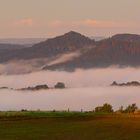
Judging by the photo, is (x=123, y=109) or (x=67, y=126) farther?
(x=123, y=109)

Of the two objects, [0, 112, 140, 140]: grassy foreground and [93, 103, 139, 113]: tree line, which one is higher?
[93, 103, 139, 113]: tree line

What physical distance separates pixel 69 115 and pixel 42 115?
525 centimetres

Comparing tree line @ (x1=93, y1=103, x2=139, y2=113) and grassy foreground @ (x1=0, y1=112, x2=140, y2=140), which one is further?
tree line @ (x1=93, y1=103, x2=139, y2=113)

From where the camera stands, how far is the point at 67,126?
9569 centimetres

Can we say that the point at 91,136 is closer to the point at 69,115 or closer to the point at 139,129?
the point at 139,129

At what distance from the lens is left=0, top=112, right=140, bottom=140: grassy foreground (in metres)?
82.4

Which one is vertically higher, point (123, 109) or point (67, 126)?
point (123, 109)

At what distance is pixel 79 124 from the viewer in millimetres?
99625

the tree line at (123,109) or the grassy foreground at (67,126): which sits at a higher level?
the tree line at (123,109)

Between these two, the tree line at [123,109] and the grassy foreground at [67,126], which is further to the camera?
the tree line at [123,109]

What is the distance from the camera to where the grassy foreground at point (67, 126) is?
82.4 meters

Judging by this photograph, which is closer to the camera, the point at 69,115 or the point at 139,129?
the point at 139,129

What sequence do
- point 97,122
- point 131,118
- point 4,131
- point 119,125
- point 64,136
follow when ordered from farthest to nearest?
point 131,118, point 97,122, point 119,125, point 4,131, point 64,136

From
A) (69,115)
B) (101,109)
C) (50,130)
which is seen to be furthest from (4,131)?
(101,109)
